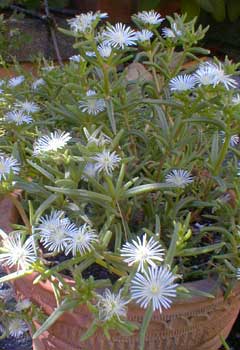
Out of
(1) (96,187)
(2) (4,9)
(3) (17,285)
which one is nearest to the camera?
(1) (96,187)

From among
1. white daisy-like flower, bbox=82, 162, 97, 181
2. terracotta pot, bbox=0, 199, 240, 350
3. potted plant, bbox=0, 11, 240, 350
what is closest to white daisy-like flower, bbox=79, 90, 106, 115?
potted plant, bbox=0, 11, 240, 350

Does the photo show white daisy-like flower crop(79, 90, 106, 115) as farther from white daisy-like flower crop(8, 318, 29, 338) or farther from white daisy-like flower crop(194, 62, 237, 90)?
white daisy-like flower crop(8, 318, 29, 338)

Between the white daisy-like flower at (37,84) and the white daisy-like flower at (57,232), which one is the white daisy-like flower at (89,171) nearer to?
the white daisy-like flower at (57,232)

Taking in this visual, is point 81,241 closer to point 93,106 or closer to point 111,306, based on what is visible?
point 111,306

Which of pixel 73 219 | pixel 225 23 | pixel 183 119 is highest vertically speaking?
pixel 225 23

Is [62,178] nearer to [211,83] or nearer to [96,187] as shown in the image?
[96,187]

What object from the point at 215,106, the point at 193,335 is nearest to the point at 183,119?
the point at 215,106
